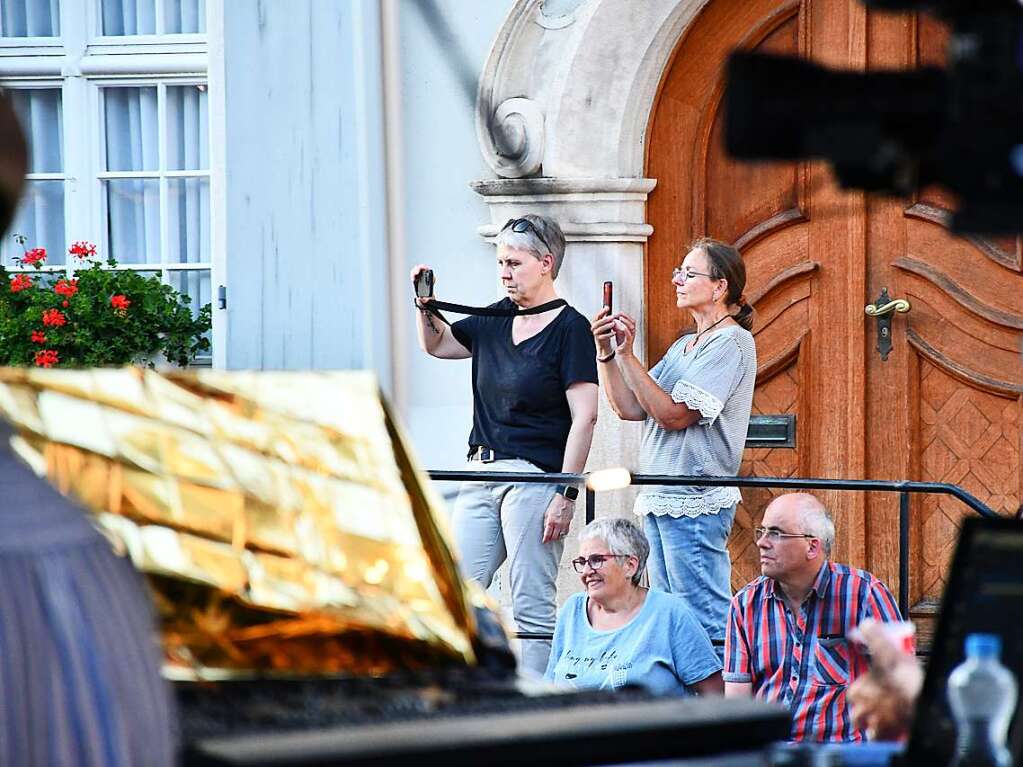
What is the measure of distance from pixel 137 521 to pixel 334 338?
4.89 m

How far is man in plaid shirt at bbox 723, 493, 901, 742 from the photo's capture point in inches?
167

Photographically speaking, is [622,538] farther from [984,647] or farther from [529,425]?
[984,647]

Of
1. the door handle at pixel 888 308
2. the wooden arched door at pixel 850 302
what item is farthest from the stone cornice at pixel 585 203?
the door handle at pixel 888 308

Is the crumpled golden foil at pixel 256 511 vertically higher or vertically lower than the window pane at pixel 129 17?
lower

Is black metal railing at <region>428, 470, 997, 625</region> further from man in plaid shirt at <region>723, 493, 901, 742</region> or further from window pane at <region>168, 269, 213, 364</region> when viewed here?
window pane at <region>168, 269, 213, 364</region>

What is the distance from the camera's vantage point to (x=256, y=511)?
73.3 inches

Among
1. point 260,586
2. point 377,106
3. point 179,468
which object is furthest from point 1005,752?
point 377,106

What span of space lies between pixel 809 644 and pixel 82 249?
3931mm

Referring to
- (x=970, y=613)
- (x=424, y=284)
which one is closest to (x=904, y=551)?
(x=424, y=284)

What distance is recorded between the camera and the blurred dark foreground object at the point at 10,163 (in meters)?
1.37

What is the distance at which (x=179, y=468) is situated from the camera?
1.86 metres

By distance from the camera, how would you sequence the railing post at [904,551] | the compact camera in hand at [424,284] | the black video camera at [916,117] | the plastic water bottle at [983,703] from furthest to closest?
the compact camera in hand at [424,284], the railing post at [904,551], the plastic water bottle at [983,703], the black video camera at [916,117]

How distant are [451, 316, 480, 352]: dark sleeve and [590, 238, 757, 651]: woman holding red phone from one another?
0.49 metres

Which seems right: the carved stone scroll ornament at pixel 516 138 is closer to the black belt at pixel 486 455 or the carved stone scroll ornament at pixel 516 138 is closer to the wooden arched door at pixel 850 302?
the wooden arched door at pixel 850 302
